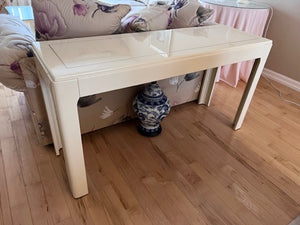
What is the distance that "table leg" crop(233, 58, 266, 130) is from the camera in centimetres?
143

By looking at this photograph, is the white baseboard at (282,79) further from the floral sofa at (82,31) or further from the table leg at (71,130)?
the table leg at (71,130)

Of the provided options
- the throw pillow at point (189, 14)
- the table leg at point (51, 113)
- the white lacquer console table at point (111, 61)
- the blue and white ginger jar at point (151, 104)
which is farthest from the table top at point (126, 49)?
the blue and white ginger jar at point (151, 104)

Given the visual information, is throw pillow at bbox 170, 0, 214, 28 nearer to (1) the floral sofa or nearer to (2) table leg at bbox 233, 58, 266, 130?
(1) the floral sofa

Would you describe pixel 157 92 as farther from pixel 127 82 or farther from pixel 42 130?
pixel 42 130

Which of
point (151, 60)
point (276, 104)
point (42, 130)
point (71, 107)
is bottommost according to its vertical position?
point (276, 104)

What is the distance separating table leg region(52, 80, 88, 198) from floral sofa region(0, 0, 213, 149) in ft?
1.38

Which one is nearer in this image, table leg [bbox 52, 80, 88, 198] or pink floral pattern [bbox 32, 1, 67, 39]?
table leg [bbox 52, 80, 88, 198]

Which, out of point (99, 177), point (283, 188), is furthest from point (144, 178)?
point (283, 188)

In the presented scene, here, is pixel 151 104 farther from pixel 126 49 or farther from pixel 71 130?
pixel 71 130

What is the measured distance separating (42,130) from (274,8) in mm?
2372

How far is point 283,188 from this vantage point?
49.5 inches

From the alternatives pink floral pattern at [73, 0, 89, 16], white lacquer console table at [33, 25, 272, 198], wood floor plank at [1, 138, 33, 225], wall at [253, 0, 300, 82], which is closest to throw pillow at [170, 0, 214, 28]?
white lacquer console table at [33, 25, 272, 198]

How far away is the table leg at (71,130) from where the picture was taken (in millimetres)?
823

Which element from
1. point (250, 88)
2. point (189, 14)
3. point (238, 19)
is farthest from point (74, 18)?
point (238, 19)
